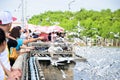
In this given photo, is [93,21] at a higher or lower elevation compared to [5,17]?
lower

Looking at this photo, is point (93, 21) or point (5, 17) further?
point (93, 21)

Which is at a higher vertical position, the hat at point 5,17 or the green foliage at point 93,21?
the hat at point 5,17

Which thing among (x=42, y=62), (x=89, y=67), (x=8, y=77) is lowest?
(x=89, y=67)

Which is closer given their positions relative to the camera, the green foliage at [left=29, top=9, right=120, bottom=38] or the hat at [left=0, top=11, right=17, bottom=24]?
the hat at [left=0, top=11, right=17, bottom=24]

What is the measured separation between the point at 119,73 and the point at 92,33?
74.9 ft

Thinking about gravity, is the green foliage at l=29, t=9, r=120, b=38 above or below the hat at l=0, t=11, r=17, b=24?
below

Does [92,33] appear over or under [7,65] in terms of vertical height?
under

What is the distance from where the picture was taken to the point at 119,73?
28.8 meters

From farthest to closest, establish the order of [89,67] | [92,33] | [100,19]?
[100,19] → [92,33] → [89,67]

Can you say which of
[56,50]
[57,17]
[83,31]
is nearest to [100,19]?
[83,31]

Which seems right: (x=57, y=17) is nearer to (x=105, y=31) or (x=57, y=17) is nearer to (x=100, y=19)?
(x=100, y=19)

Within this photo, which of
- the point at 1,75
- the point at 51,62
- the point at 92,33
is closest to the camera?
the point at 1,75

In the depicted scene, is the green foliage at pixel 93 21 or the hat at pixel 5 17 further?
the green foliage at pixel 93 21

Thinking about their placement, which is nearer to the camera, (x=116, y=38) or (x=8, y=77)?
(x=8, y=77)
